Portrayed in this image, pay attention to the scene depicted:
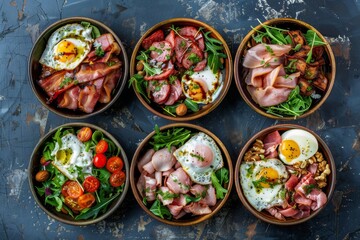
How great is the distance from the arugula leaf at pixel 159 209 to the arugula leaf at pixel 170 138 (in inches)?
17.0

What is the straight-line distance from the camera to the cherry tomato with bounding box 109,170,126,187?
388cm

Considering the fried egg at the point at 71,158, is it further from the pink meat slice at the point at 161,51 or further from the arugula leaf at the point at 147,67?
the pink meat slice at the point at 161,51

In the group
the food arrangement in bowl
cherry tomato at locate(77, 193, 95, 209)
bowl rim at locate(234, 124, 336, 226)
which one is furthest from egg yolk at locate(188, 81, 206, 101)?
A: cherry tomato at locate(77, 193, 95, 209)

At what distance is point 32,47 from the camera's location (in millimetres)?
4023

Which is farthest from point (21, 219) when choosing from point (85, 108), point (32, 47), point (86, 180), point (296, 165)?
point (296, 165)

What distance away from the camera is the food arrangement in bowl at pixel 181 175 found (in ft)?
12.6

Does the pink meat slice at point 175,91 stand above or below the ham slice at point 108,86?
below

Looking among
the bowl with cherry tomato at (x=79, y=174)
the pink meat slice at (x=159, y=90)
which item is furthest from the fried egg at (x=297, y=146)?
the bowl with cherry tomato at (x=79, y=174)

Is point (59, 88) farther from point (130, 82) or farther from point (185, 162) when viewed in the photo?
point (185, 162)

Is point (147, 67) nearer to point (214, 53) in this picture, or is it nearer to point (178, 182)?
point (214, 53)

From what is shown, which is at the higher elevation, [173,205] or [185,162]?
[185,162]

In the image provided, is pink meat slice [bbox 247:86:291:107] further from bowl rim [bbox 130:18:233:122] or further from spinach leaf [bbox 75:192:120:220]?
spinach leaf [bbox 75:192:120:220]

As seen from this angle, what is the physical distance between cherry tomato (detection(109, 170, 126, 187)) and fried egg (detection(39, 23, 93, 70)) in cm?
91

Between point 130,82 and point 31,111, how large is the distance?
100cm
